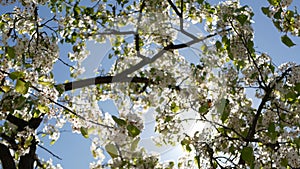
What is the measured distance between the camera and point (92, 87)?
6.05 meters

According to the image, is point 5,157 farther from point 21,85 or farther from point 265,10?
point 265,10

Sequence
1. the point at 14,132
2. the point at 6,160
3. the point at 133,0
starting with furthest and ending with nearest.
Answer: the point at 133,0 < the point at 6,160 < the point at 14,132

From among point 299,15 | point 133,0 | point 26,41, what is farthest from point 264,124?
point 133,0

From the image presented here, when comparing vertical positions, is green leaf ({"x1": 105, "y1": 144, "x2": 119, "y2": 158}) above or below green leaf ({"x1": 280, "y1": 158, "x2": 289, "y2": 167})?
below

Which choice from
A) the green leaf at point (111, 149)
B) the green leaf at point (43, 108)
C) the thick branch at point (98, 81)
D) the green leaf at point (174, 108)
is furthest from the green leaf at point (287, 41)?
the green leaf at point (43, 108)

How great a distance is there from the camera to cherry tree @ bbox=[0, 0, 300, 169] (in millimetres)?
3691

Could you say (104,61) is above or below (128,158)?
above

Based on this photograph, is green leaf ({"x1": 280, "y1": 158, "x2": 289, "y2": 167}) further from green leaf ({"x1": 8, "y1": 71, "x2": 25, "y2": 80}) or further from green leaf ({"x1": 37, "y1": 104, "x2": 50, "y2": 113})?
green leaf ({"x1": 8, "y1": 71, "x2": 25, "y2": 80})

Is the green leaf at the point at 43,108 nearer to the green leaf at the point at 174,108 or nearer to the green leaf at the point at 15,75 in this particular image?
the green leaf at the point at 15,75

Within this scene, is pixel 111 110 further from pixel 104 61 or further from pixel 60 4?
pixel 60 4

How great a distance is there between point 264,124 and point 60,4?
11.6 ft

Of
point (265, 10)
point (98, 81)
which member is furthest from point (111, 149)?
point (98, 81)

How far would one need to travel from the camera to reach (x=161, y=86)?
4852 mm

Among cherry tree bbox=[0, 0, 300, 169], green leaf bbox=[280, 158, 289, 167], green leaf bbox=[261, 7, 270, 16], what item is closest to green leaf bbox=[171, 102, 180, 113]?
cherry tree bbox=[0, 0, 300, 169]
